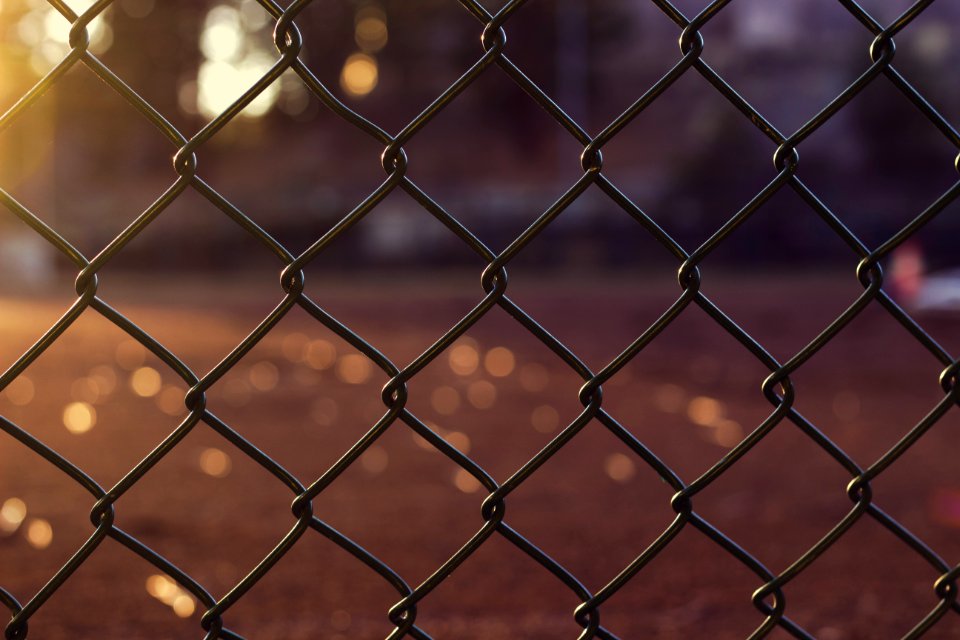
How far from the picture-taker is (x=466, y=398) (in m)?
8.11

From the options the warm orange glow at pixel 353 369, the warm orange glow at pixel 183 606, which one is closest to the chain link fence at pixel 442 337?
the warm orange glow at pixel 183 606

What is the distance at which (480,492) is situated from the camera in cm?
518

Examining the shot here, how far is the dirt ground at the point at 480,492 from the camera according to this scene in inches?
134

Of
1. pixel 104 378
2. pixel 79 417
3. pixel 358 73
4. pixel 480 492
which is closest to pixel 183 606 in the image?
pixel 480 492

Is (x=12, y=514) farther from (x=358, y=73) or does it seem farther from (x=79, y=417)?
(x=358, y=73)

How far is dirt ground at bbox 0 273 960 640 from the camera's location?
3.40 meters

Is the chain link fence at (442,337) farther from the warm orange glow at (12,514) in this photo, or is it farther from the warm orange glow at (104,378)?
the warm orange glow at (104,378)

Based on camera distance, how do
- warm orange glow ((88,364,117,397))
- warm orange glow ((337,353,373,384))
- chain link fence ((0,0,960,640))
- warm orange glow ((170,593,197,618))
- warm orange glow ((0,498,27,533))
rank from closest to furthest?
chain link fence ((0,0,960,640))
warm orange glow ((170,593,197,618))
warm orange glow ((0,498,27,533))
warm orange glow ((88,364,117,397))
warm orange glow ((337,353,373,384))

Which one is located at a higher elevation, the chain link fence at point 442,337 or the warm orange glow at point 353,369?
the warm orange glow at point 353,369

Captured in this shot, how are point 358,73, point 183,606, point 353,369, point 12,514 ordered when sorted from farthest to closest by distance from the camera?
point 358,73 → point 353,369 → point 12,514 → point 183,606

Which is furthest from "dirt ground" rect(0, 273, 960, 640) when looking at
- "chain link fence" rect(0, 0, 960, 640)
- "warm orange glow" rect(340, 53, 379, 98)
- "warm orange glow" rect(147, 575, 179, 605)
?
"warm orange glow" rect(340, 53, 379, 98)

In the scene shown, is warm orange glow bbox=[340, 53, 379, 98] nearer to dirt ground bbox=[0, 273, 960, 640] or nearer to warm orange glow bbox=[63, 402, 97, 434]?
dirt ground bbox=[0, 273, 960, 640]

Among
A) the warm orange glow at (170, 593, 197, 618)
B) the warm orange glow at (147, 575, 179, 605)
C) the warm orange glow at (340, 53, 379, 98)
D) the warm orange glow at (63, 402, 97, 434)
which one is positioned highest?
the warm orange glow at (340, 53, 379, 98)

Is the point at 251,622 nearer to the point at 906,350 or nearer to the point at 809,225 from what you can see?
the point at 906,350
